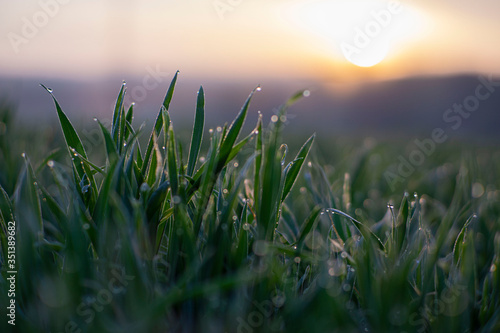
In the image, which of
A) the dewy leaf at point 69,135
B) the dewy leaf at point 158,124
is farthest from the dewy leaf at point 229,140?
the dewy leaf at point 69,135

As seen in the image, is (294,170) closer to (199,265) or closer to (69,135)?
(199,265)

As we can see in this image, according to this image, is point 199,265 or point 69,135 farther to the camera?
point 69,135

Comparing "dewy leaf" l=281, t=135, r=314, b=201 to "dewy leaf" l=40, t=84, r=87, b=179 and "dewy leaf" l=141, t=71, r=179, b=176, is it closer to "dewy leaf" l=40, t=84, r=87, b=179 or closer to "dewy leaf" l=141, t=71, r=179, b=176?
"dewy leaf" l=141, t=71, r=179, b=176

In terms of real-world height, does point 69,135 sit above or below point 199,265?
above

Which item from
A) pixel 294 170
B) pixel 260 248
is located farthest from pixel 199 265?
pixel 294 170

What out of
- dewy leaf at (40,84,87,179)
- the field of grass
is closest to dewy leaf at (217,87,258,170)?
Answer: the field of grass

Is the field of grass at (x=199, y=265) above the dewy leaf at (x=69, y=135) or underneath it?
underneath

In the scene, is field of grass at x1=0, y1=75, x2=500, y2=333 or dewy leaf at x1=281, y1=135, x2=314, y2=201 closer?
field of grass at x1=0, y1=75, x2=500, y2=333

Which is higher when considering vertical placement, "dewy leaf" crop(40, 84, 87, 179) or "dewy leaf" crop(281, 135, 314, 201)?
"dewy leaf" crop(40, 84, 87, 179)

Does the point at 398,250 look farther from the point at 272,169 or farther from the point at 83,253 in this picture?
the point at 83,253

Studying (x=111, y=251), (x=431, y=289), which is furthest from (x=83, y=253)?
(x=431, y=289)

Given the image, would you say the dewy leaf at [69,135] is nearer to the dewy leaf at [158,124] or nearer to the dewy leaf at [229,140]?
the dewy leaf at [158,124]
